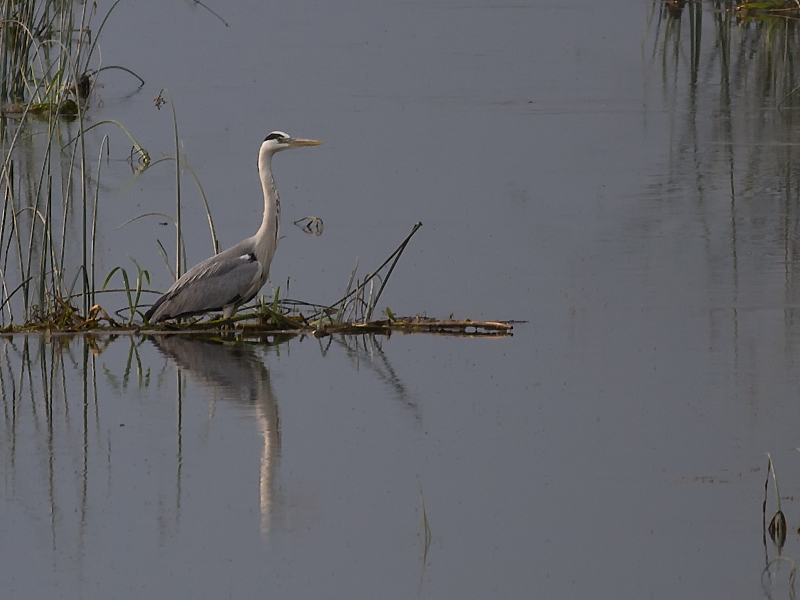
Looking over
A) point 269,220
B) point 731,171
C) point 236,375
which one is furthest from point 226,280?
point 731,171

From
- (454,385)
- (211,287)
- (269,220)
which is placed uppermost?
(269,220)

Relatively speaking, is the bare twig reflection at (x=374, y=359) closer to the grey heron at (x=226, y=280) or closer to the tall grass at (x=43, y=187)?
the grey heron at (x=226, y=280)

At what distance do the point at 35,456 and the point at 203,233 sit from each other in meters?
4.85

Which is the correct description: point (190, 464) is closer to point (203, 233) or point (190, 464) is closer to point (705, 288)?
point (705, 288)

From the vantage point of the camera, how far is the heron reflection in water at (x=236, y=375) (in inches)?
250

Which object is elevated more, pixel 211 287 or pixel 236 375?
pixel 211 287

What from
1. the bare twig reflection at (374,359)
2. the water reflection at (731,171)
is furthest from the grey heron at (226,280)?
the water reflection at (731,171)

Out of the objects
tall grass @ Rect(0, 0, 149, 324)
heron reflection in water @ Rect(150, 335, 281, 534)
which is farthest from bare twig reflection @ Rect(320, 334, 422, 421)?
tall grass @ Rect(0, 0, 149, 324)

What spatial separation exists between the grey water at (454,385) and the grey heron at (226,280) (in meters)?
0.22

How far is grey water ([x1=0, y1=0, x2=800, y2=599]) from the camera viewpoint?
5.06m

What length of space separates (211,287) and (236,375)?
819 mm

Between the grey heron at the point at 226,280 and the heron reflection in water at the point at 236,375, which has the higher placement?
the grey heron at the point at 226,280

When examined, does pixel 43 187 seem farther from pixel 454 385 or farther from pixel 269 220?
pixel 454 385

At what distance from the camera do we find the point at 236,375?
7.45m
